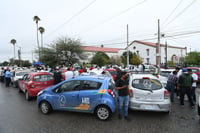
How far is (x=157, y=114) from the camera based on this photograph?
15.4 ft

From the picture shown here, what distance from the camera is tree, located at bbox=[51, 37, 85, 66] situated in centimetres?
2041

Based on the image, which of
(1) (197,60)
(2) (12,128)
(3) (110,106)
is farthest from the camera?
(1) (197,60)

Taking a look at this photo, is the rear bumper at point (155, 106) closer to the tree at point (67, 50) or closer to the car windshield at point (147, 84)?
the car windshield at point (147, 84)

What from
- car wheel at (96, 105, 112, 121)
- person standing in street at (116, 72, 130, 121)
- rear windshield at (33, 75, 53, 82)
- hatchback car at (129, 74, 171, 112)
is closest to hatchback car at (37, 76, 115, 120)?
car wheel at (96, 105, 112, 121)

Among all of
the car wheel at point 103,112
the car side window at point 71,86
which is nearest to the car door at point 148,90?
the car wheel at point 103,112

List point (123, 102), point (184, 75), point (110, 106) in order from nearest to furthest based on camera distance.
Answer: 1. point (110, 106)
2. point (123, 102)
3. point (184, 75)

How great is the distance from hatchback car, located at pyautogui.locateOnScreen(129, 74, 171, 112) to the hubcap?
3.12ft

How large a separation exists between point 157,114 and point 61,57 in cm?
1845

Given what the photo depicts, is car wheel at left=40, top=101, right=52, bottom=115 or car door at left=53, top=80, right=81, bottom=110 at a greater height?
car door at left=53, top=80, right=81, bottom=110

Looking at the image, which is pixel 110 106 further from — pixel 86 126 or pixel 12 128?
pixel 12 128

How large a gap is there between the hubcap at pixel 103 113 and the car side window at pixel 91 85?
75cm

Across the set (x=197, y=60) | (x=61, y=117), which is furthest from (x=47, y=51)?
(x=197, y=60)

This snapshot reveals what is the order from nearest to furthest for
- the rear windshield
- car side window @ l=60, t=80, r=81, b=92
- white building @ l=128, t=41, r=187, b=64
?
car side window @ l=60, t=80, r=81, b=92 < the rear windshield < white building @ l=128, t=41, r=187, b=64

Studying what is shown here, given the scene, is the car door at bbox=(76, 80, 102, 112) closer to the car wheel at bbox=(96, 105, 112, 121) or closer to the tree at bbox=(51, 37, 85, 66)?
the car wheel at bbox=(96, 105, 112, 121)
